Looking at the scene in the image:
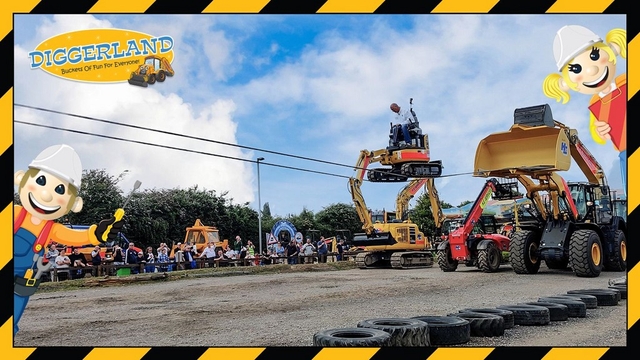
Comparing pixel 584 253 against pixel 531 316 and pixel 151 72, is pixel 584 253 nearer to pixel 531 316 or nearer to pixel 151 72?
pixel 531 316

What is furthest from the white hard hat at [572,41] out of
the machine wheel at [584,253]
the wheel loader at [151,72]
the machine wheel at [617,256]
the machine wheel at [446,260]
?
the machine wheel at [446,260]

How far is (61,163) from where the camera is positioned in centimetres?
548

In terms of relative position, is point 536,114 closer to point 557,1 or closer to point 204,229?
point 557,1

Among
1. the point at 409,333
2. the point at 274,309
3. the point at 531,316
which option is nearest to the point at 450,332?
the point at 409,333

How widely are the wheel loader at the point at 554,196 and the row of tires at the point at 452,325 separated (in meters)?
4.73

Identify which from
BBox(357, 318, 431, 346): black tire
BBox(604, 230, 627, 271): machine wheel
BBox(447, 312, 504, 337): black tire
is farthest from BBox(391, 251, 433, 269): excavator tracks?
BBox(357, 318, 431, 346): black tire

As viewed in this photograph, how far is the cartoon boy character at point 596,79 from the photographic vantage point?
19.0ft

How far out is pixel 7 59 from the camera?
5098 millimetres

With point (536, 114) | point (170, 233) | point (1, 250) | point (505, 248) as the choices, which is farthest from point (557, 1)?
point (170, 233)

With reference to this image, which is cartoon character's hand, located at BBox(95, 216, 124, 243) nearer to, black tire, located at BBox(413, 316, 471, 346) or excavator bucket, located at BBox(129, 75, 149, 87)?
excavator bucket, located at BBox(129, 75, 149, 87)

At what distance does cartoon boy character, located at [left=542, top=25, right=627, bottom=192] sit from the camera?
19.0 feet

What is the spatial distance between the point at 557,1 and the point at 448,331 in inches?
132

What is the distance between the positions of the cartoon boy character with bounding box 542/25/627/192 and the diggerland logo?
4.24m

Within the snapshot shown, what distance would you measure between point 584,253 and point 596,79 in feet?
25.1
